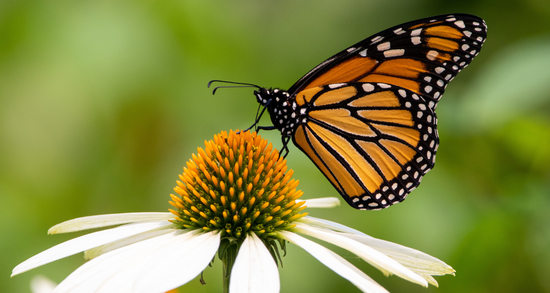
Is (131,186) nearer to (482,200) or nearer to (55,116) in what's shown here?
(55,116)

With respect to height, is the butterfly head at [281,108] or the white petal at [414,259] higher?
the butterfly head at [281,108]

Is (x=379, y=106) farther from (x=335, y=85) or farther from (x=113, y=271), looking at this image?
(x=113, y=271)

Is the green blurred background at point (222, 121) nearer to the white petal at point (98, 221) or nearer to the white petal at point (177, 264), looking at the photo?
the white petal at point (98, 221)

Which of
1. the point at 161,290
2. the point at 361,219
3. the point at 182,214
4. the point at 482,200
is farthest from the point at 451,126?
the point at 161,290

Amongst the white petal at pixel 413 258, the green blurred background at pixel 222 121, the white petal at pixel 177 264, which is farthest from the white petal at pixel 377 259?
the green blurred background at pixel 222 121

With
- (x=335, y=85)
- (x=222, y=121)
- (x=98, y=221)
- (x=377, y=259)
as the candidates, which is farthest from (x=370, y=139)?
(x=222, y=121)

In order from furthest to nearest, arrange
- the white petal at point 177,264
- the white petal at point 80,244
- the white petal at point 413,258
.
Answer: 1. the white petal at point 413,258
2. the white petal at point 80,244
3. the white petal at point 177,264

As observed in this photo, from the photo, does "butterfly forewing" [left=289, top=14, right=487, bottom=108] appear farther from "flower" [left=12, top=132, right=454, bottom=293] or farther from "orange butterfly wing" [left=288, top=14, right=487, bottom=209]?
"flower" [left=12, top=132, right=454, bottom=293]
